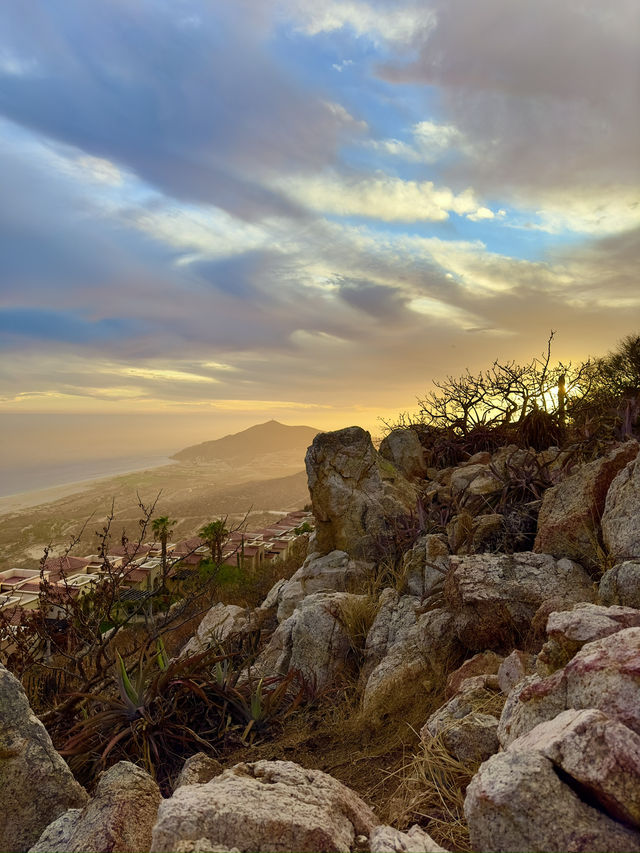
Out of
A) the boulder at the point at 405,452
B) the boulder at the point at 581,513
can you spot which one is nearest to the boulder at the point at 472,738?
the boulder at the point at 581,513

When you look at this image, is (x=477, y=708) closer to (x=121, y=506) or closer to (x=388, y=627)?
(x=388, y=627)

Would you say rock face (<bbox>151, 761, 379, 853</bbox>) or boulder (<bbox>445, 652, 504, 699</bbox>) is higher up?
rock face (<bbox>151, 761, 379, 853</bbox>)

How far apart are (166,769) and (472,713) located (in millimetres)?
2330

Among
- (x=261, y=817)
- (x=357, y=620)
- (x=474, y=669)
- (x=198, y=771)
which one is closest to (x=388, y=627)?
(x=357, y=620)

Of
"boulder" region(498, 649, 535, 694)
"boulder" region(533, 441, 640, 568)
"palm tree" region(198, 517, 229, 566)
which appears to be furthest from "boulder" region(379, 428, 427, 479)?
"boulder" region(498, 649, 535, 694)

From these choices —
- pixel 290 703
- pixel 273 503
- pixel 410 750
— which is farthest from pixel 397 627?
pixel 273 503

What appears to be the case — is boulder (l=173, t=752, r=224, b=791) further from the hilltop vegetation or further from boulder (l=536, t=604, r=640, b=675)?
boulder (l=536, t=604, r=640, b=675)

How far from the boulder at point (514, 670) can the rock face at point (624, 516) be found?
128cm

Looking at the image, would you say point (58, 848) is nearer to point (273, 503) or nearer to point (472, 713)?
point (472, 713)

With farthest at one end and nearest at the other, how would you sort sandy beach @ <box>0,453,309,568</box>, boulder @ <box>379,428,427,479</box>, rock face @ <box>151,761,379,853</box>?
sandy beach @ <box>0,453,309,568</box> < boulder @ <box>379,428,427,479</box> < rock face @ <box>151,761,379,853</box>

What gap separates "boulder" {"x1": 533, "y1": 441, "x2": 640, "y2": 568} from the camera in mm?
4746

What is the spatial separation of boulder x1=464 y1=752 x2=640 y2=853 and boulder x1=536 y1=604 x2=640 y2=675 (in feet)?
2.89

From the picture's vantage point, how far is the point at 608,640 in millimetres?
2473

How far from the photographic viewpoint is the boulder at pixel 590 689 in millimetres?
2184
